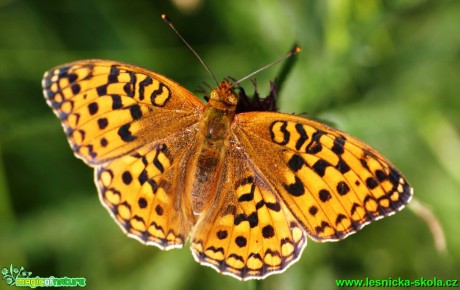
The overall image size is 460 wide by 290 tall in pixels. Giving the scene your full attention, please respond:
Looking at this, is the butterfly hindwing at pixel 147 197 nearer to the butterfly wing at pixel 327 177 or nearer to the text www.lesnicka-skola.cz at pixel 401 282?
the butterfly wing at pixel 327 177

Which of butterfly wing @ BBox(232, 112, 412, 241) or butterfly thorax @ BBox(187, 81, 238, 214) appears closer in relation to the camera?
butterfly wing @ BBox(232, 112, 412, 241)

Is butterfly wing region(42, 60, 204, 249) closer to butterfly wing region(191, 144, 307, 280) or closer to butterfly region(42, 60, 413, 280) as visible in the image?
butterfly region(42, 60, 413, 280)

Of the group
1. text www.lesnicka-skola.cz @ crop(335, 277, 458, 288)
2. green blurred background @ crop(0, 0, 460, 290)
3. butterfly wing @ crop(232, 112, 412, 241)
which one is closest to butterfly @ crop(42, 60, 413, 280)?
butterfly wing @ crop(232, 112, 412, 241)

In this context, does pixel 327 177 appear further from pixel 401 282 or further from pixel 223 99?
pixel 401 282

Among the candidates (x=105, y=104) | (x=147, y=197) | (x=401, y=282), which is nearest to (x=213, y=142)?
(x=147, y=197)

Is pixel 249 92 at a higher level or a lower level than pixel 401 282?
higher

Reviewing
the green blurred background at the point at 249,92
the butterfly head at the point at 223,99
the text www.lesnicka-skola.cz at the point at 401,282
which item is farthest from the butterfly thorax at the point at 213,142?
the text www.lesnicka-skola.cz at the point at 401,282

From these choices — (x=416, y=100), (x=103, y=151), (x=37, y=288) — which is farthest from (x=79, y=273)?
(x=416, y=100)

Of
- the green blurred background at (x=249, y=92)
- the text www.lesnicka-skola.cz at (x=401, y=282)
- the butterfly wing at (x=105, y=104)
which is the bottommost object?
the text www.lesnicka-skola.cz at (x=401, y=282)
